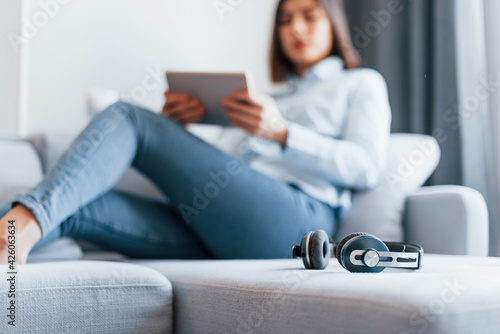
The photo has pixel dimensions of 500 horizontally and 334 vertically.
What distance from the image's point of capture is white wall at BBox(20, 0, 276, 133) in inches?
85.0

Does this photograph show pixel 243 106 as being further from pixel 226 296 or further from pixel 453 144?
Result: pixel 453 144

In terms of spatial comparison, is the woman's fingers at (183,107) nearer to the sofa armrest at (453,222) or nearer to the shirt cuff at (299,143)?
the shirt cuff at (299,143)

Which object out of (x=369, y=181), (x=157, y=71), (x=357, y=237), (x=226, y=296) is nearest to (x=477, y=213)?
(x=369, y=181)

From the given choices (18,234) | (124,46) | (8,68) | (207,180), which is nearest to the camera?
(18,234)

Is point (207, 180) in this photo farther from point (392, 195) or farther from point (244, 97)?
point (392, 195)

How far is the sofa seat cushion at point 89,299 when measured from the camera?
78cm

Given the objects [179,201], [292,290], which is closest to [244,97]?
[179,201]

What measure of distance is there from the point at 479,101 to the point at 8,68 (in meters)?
1.65

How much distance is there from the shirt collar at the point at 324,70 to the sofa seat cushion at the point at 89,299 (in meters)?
0.93

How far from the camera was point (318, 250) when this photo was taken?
2.78 ft

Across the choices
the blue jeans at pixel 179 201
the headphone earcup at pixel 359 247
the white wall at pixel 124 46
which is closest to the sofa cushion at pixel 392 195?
the blue jeans at pixel 179 201

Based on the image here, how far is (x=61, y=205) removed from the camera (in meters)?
1.02

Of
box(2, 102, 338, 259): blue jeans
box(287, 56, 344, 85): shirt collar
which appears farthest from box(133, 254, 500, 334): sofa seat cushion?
box(287, 56, 344, 85): shirt collar

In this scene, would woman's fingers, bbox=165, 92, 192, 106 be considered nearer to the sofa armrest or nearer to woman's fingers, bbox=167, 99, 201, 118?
woman's fingers, bbox=167, 99, 201, 118
